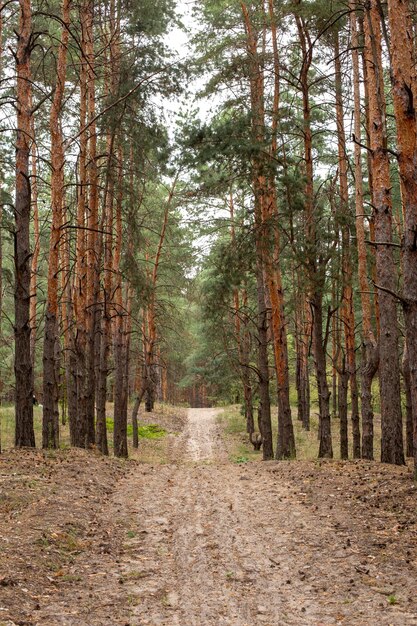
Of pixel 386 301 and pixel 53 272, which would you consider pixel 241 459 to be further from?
pixel 53 272

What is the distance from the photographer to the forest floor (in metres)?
4.78

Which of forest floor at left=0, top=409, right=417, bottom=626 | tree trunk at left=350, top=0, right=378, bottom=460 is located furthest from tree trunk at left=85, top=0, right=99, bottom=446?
tree trunk at left=350, top=0, right=378, bottom=460

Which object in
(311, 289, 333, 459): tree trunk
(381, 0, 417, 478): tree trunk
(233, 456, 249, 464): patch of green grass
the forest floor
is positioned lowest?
(233, 456, 249, 464): patch of green grass

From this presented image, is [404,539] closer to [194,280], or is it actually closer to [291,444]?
[291,444]

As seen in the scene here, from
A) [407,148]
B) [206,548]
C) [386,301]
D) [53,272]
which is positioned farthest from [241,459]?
[407,148]

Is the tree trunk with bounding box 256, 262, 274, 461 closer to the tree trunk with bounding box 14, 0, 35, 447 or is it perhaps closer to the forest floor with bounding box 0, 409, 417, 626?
the forest floor with bounding box 0, 409, 417, 626

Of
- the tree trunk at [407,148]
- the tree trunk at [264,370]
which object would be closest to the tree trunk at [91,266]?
the tree trunk at [264,370]

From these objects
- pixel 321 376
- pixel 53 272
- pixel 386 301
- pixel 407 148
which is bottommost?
pixel 321 376

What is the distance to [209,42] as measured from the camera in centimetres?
1539

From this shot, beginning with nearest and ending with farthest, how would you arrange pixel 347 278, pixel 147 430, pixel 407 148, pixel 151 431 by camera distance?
pixel 407 148 → pixel 347 278 → pixel 147 430 → pixel 151 431

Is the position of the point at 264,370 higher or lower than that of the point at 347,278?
lower

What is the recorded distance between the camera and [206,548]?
21.6 feet

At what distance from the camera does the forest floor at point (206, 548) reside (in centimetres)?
478

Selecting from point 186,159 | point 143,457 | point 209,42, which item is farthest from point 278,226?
point 143,457
